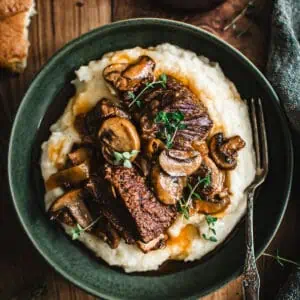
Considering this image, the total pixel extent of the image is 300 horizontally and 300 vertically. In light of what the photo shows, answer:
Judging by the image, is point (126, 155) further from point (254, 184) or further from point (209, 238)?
point (254, 184)

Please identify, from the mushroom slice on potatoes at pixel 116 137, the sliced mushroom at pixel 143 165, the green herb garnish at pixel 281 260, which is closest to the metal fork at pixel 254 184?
the green herb garnish at pixel 281 260

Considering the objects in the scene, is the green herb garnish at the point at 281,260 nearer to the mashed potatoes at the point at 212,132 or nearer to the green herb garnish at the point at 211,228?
the mashed potatoes at the point at 212,132

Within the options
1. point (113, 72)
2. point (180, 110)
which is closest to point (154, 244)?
point (180, 110)

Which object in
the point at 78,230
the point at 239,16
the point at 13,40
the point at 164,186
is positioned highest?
the point at 239,16

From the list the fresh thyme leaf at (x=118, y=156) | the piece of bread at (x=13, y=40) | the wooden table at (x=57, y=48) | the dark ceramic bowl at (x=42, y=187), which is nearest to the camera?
the fresh thyme leaf at (x=118, y=156)

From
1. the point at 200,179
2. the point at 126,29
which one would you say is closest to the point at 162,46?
the point at 126,29

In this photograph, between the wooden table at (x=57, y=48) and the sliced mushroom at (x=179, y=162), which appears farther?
the wooden table at (x=57, y=48)
